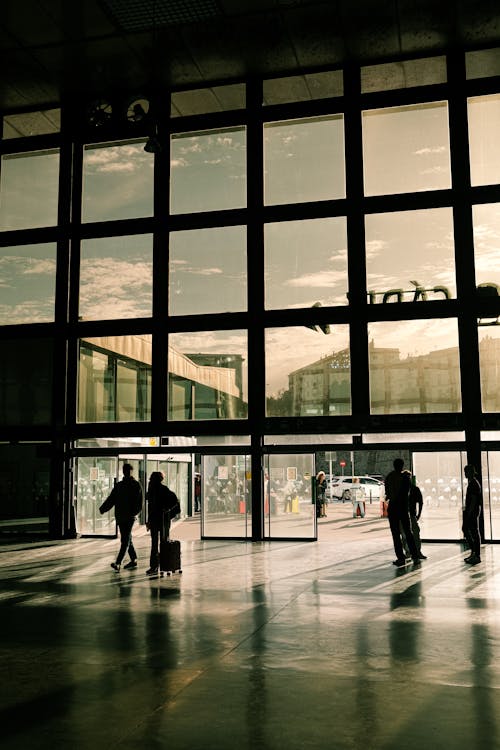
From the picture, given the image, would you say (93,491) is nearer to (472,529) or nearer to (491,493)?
(491,493)

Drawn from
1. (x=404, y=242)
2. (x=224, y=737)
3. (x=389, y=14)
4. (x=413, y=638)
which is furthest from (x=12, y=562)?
(x=389, y=14)

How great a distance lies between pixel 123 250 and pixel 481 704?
16198 millimetres

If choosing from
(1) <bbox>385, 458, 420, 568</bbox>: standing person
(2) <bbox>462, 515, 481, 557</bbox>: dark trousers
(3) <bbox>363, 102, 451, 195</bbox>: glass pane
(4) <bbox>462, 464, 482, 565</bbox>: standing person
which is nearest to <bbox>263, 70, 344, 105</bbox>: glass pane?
(3) <bbox>363, 102, 451, 195</bbox>: glass pane

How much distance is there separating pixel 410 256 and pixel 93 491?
1022 centimetres

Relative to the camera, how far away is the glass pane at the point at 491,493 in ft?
52.7

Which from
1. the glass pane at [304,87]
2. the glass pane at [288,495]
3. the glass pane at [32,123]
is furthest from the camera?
the glass pane at [32,123]

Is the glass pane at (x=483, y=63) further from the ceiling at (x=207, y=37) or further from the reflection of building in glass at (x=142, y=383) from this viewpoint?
the reflection of building in glass at (x=142, y=383)

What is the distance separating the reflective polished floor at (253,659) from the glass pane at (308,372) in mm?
6276

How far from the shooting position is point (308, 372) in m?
17.6

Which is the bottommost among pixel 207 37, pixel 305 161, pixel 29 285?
pixel 29 285

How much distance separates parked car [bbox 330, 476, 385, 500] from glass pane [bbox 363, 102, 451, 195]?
60.3 ft

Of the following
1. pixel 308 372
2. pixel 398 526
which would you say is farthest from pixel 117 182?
pixel 398 526

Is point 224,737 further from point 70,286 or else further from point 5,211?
point 5,211

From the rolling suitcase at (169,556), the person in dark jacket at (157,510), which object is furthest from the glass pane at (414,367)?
the rolling suitcase at (169,556)
